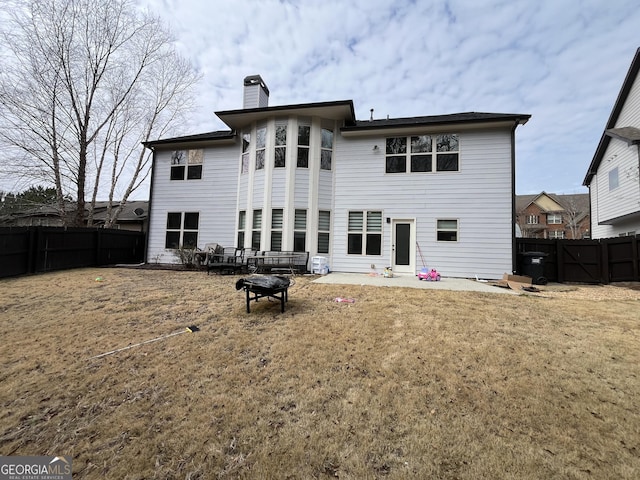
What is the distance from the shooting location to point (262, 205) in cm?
1088

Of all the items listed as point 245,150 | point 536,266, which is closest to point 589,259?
point 536,266

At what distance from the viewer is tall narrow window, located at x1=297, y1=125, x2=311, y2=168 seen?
10.8m

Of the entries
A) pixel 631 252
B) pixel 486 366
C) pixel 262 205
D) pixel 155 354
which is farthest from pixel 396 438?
pixel 631 252

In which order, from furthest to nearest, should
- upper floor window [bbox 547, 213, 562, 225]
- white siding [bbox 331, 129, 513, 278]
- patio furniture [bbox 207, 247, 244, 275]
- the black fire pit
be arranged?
upper floor window [bbox 547, 213, 562, 225]
patio furniture [bbox 207, 247, 244, 275]
white siding [bbox 331, 129, 513, 278]
the black fire pit

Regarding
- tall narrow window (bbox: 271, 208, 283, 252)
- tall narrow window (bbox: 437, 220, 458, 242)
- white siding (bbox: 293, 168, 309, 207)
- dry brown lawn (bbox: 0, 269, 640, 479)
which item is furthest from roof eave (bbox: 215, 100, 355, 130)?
dry brown lawn (bbox: 0, 269, 640, 479)

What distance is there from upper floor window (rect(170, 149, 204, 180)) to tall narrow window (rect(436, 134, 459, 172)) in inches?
404

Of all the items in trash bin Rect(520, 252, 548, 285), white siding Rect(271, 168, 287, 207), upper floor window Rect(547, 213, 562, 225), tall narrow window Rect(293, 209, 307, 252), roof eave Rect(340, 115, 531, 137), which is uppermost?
upper floor window Rect(547, 213, 562, 225)

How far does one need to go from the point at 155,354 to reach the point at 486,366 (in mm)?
4348

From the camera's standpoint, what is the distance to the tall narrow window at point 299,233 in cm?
1066

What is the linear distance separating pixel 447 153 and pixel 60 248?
15193mm

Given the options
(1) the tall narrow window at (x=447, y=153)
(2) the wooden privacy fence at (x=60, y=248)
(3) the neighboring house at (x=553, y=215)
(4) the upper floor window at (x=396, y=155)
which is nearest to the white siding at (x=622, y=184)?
(1) the tall narrow window at (x=447, y=153)

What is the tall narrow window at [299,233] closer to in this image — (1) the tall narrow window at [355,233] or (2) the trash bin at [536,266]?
(1) the tall narrow window at [355,233]

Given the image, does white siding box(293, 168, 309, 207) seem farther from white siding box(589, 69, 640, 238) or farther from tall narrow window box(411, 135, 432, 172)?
white siding box(589, 69, 640, 238)

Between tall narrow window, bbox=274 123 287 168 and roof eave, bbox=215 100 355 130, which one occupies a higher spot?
roof eave, bbox=215 100 355 130
